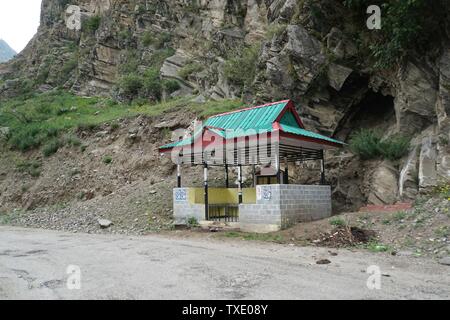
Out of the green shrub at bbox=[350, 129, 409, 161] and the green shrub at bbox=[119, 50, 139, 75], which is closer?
the green shrub at bbox=[350, 129, 409, 161]

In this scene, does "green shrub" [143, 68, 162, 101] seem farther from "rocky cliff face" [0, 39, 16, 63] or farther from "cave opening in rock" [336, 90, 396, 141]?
"rocky cliff face" [0, 39, 16, 63]

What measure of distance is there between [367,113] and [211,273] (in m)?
14.8

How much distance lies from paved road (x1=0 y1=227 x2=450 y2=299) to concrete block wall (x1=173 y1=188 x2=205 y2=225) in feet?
14.8

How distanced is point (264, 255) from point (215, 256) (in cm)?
123

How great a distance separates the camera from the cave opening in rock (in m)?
18.3

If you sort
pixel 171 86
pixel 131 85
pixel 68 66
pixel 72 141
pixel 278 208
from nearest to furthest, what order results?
pixel 278 208 < pixel 72 141 < pixel 171 86 < pixel 131 85 < pixel 68 66

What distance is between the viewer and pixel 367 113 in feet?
62.0

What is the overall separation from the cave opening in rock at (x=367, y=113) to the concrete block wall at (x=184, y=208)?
823 centimetres

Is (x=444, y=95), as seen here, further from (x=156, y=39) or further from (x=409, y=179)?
(x=156, y=39)

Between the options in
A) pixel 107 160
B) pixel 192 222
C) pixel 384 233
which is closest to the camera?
pixel 384 233

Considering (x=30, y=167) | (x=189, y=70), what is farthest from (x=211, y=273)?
(x=189, y=70)

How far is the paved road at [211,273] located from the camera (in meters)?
5.62
